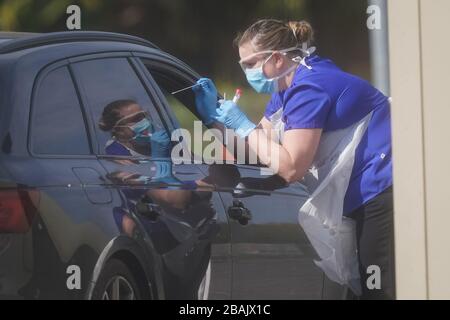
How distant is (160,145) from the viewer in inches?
194

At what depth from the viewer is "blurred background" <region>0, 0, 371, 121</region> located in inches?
196

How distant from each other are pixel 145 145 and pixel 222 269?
770mm

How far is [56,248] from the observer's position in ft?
14.7

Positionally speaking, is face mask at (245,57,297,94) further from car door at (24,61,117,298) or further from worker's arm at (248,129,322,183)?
car door at (24,61,117,298)

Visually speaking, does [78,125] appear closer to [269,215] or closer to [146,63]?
[146,63]

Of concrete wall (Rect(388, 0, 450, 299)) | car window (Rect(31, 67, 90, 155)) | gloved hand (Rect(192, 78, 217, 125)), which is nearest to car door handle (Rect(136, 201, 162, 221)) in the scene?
car window (Rect(31, 67, 90, 155))

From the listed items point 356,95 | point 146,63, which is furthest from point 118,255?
point 356,95

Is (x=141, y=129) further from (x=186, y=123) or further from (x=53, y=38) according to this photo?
(x=53, y=38)

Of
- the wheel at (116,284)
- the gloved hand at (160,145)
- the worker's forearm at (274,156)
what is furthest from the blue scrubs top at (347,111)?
the wheel at (116,284)

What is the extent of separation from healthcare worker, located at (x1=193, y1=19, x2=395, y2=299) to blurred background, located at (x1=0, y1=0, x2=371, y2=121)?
2.1 inches

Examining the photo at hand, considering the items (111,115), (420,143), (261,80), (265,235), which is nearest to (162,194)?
(111,115)

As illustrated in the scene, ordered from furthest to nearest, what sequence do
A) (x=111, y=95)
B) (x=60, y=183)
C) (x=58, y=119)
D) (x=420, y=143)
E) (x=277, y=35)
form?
1. (x=420, y=143)
2. (x=277, y=35)
3. (x=111, y=95)
4. (x=58, y=119)
5. (x=60, y=183)

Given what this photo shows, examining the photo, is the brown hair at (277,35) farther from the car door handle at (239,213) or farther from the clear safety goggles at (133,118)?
the car door handle at (239,213)

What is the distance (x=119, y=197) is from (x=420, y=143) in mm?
1679
